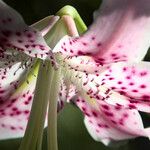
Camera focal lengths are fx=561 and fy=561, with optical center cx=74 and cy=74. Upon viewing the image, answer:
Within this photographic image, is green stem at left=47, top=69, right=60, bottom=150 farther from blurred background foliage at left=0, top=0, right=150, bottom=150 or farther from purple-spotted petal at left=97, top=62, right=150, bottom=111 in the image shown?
blurred background foliage at left=0, top=0, right=150, bottom=150

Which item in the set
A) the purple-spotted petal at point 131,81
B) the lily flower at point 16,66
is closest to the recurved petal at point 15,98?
the lily flower at point 16,66

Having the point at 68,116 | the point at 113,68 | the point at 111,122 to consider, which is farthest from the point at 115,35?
the point at 68,116

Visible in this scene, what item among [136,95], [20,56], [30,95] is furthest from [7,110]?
[136,95]

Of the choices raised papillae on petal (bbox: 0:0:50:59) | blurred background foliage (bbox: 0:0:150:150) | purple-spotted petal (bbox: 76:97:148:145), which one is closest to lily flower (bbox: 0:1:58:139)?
raised papillae on petal (bbox: 0:0:50:59)

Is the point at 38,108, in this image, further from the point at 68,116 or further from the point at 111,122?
the point at 68,116

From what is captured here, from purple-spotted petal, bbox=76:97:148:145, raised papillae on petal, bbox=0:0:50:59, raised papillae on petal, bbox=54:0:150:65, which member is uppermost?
raised papillae on petal, bbox=0:0:50:59
